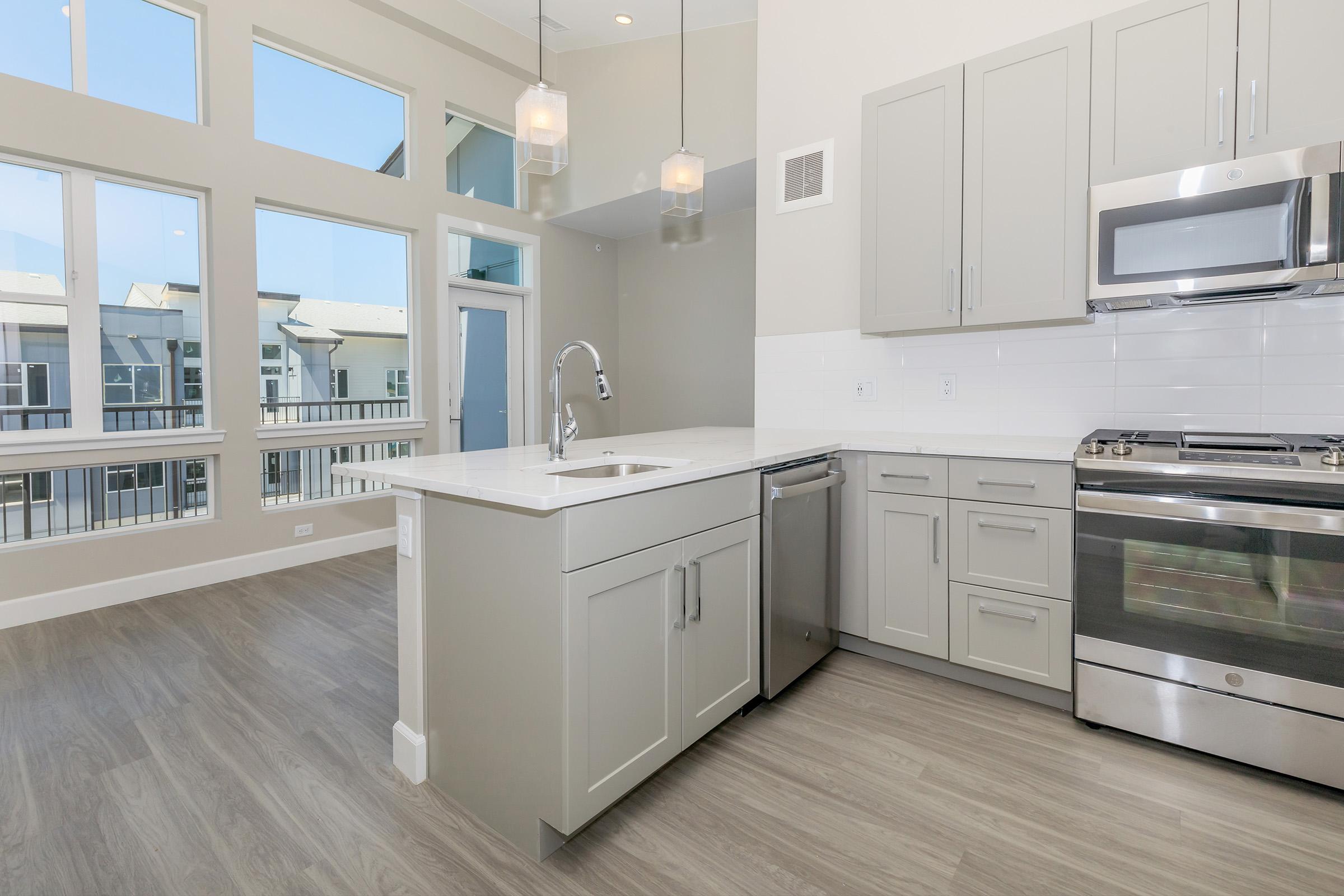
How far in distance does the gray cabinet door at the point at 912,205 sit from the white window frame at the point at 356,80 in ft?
11.7

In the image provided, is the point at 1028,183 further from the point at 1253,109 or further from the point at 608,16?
the point at 608,16

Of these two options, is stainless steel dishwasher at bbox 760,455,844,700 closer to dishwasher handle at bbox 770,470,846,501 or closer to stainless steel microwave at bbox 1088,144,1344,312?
dishwasher handle at bbox 770,470,846,501

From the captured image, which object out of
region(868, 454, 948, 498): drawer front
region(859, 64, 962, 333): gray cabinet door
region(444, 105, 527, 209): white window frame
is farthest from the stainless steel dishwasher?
region(444, 105, 527, 209): white window frame

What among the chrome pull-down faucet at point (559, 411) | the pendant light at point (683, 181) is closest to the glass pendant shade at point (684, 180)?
the pendant light at point (683, 181)

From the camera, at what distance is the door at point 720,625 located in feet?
6.04

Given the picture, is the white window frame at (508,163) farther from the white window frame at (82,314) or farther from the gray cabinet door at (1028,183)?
the gray cabinet door at (1028,183)

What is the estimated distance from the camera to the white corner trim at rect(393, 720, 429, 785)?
1.88 m

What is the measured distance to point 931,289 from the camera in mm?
2680

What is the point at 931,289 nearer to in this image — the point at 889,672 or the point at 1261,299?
the point at 1261,299

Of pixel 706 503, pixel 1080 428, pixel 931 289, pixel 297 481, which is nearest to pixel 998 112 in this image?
pixel 931 289

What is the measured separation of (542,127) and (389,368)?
2.82m

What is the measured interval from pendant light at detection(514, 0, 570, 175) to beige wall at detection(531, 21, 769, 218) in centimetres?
215

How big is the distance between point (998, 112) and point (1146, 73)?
465 mm

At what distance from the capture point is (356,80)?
457cm
